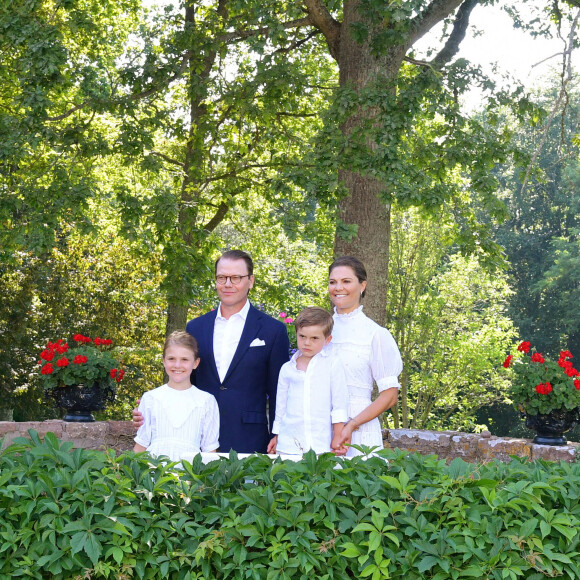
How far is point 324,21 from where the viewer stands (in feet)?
30.5

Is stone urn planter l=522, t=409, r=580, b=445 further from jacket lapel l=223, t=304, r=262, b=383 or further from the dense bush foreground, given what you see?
the dense bush foreground

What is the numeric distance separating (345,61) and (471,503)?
701 cm

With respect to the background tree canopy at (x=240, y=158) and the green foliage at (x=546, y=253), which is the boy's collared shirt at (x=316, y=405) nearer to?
the background tree canopy at (x=240, y=158)

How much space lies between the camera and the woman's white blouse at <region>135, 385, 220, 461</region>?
12.8ft

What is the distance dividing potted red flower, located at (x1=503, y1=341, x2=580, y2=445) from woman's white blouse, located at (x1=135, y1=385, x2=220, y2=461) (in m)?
3.99

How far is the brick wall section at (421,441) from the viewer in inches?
274

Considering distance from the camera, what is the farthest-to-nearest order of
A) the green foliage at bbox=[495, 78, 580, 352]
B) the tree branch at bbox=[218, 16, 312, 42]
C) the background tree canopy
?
the green foliage at bbox=[495, 78, 580, 352] < the tree branch at bbox=[218, 16, 312, 42] < the background tree canopy

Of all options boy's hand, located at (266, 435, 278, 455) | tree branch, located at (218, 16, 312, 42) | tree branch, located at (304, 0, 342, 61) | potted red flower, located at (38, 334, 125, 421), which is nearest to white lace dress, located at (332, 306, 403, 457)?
boy's hand, located at (266, 435, 278, 455)

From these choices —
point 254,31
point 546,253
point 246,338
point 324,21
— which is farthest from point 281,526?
point 546,253

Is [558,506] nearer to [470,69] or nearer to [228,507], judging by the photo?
[228,507]

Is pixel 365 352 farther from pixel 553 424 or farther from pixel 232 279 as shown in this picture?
pixel 553 424

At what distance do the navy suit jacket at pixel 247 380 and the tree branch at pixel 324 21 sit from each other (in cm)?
601

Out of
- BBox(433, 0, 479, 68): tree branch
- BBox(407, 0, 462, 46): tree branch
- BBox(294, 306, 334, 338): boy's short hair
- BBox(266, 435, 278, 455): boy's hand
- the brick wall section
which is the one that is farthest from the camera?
BBox(433, 0, 479, 68): tree branch

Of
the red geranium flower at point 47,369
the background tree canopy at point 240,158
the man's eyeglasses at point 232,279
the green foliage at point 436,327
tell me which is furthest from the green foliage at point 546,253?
the man's eyeglasses at point 232,279
